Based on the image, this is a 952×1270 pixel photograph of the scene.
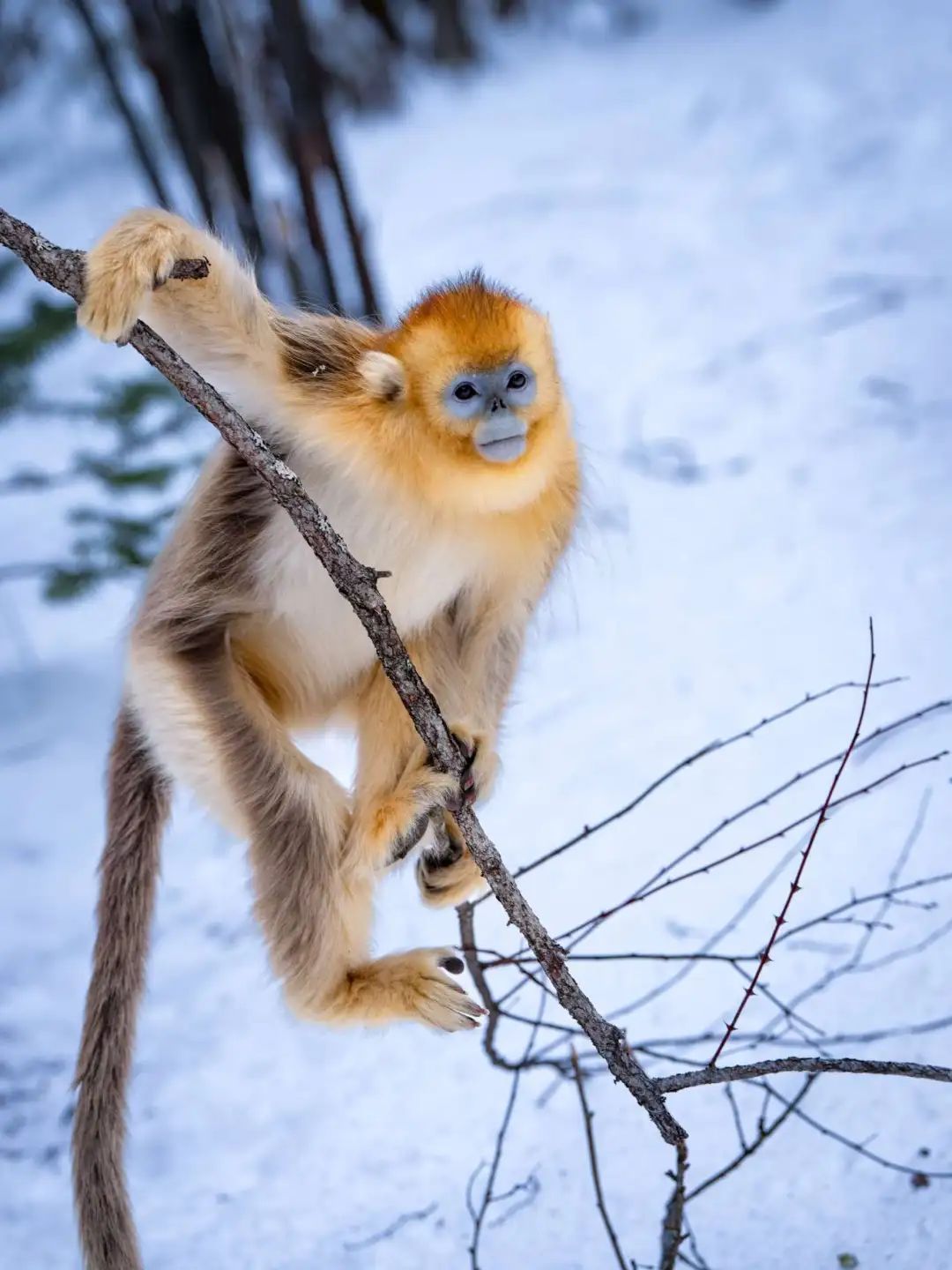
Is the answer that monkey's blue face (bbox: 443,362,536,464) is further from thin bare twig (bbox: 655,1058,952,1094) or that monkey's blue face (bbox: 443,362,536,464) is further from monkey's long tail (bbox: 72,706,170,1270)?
thin bare twig (bbox: 655,1058,952,1094)

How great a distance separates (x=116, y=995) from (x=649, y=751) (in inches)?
80.7

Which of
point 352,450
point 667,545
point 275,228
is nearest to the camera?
point 352,450

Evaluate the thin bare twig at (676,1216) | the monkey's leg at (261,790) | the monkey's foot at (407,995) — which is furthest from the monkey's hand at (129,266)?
the thin bare twig at (676,1216)

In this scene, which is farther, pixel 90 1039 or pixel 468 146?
pixel 468 146

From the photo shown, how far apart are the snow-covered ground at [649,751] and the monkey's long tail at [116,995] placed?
19.3 inches

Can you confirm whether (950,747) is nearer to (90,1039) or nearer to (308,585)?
(308,585)

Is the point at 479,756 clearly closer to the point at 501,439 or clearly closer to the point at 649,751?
the point at 501,439

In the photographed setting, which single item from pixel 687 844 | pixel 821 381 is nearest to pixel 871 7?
pixel 821 381

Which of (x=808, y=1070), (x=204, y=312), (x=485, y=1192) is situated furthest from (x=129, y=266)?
(x=485, y=1192)

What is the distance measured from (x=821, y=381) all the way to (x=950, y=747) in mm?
3075

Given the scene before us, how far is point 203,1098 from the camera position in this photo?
10.2ft

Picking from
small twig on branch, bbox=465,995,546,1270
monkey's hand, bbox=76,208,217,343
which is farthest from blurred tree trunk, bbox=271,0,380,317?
small twig on branch, bbox=465,995,546,1270

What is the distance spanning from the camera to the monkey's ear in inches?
89.8

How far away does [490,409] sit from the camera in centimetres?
228
